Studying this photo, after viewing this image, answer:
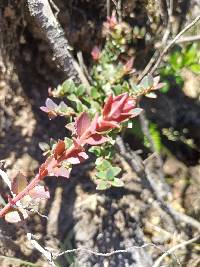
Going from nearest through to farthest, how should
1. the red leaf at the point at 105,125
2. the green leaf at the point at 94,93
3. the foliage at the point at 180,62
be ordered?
the red leaf at the point at 105,125 → the green leaf at the point at 94,93 → the foliage at the point at 180,62

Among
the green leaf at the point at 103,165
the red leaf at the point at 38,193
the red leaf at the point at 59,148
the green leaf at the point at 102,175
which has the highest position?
the red leaf at the point at 59,148

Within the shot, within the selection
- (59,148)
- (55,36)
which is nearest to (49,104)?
(55,36)

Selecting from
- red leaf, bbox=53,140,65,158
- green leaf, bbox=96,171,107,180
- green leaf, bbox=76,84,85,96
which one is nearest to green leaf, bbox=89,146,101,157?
green leaf, bbox=96,171,107,180

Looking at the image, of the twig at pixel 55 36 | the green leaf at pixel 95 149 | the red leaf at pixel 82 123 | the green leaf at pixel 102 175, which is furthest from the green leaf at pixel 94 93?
the red leaf at pixel 82 123

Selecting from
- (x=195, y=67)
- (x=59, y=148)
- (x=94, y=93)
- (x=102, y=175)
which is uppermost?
(x=59, y=148)

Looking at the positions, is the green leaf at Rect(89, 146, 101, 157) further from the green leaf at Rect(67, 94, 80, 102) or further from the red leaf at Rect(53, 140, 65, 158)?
the red leaf at Rect(53, 140, 65, 158)

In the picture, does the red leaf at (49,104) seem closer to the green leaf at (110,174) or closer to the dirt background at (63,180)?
the green leaf at (110,174)

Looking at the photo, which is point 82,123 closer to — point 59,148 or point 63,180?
point 59,148
